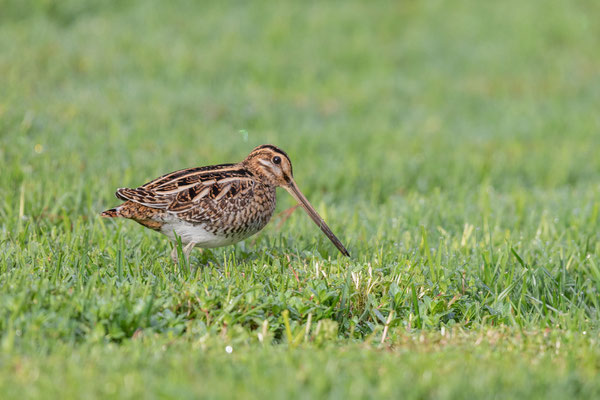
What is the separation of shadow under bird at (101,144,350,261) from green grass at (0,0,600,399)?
0.88 feet

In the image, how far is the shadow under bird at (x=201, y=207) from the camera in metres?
5.27

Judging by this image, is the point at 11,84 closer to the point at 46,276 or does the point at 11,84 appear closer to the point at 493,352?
the point at 46,276

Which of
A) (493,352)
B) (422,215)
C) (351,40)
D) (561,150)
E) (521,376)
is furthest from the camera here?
(351,40)

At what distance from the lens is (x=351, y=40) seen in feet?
51.0

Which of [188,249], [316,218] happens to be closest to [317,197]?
[316,218]

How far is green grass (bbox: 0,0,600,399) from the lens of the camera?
382 centimetres

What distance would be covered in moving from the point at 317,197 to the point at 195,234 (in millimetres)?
3016

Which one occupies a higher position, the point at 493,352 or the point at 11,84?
the point at 11,84

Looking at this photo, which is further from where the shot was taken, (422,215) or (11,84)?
(11,84)

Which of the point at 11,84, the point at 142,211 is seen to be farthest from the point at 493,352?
the point at 11,84

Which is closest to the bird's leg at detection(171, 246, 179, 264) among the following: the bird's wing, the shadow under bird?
the shadow under bird

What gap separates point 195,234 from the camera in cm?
534

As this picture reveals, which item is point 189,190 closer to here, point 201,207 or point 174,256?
point 201,207

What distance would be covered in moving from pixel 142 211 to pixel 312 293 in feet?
4.63
